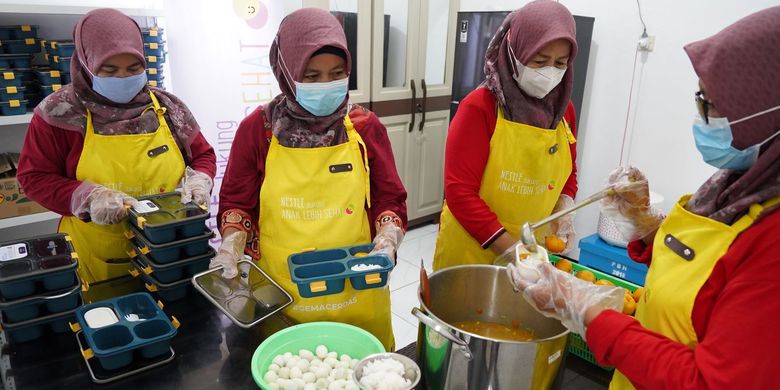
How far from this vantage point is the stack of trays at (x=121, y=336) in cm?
109

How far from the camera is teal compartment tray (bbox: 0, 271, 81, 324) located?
1.17 metres

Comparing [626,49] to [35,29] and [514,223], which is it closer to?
[514,223]

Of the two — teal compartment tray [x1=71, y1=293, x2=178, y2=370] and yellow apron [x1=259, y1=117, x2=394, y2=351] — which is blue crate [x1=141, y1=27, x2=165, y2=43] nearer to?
yellow apron [x1=259, y1=117, x2=394, y2=351]

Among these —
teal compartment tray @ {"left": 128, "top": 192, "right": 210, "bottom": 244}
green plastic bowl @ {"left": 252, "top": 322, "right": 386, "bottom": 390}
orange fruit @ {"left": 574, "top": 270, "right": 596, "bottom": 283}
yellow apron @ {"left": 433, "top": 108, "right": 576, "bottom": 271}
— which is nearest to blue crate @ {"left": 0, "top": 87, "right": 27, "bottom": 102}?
teal compartment tray @ {"left": 128, "top": 192, "right": 210, "bottom": 244}

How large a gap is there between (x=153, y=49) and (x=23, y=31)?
1.74 feet

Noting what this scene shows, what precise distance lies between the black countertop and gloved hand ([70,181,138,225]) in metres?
0.39

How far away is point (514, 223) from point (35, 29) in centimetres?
234

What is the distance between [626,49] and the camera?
316 centimetres

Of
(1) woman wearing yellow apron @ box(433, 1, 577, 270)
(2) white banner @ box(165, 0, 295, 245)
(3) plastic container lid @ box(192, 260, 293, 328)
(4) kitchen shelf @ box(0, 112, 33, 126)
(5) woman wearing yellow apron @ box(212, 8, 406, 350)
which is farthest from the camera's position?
(2) white banner @ box(165, 0, 295, 245)

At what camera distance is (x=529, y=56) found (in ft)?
5.04

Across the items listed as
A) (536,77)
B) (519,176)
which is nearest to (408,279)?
(519,176)

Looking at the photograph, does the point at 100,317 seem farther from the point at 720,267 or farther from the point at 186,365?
the point at 720,267

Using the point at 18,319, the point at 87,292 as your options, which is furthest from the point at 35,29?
the point at 18,319

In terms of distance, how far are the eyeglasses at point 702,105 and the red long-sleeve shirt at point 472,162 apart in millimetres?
783
